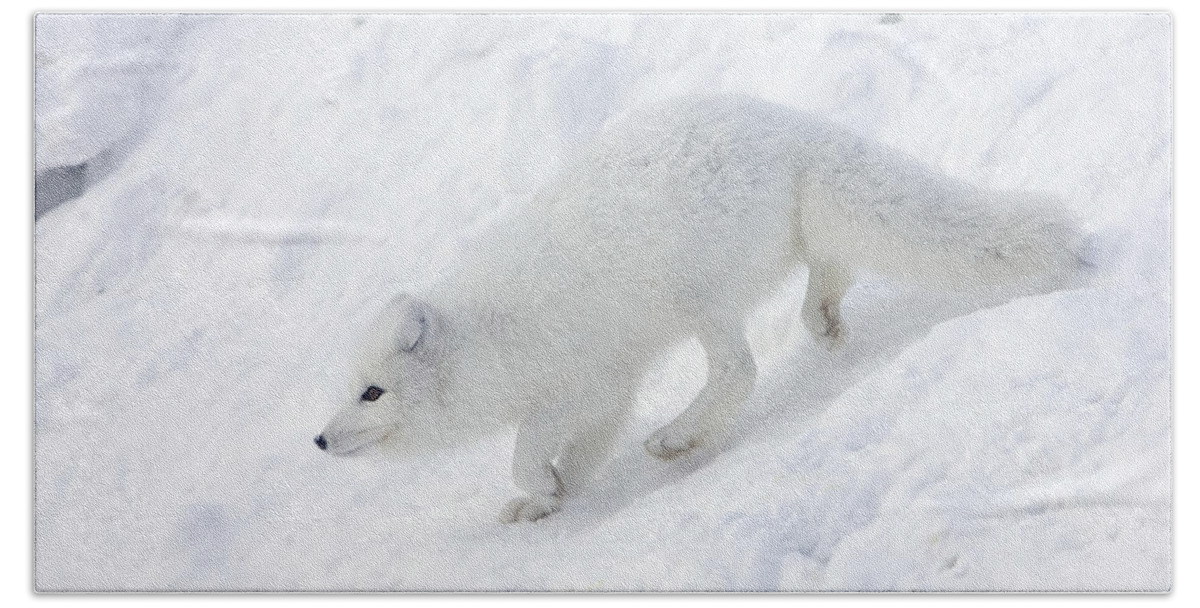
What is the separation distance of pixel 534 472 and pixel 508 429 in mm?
105

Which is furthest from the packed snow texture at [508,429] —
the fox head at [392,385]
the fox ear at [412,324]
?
the fox ear at [412,324]

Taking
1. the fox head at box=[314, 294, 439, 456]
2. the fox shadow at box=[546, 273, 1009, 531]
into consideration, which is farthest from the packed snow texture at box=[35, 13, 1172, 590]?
the fox head at box=[314, 294, 439, 456]

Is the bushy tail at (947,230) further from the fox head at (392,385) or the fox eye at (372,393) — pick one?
the fox eye at (372,393)

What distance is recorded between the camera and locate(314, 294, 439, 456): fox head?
89.3 inches

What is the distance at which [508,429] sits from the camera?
246 cm

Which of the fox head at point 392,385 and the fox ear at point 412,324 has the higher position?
the fox ear at point 412,324

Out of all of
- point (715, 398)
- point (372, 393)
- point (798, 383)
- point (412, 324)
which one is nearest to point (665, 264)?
point (715, 398)

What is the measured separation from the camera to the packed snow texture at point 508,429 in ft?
7.73

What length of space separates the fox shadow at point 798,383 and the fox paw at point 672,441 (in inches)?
0.8

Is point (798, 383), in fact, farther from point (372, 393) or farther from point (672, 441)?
point (372, 393)

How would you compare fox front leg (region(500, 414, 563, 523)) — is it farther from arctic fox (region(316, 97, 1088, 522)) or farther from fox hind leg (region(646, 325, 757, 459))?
fox hind leg (region(646, 325, 757, 459))

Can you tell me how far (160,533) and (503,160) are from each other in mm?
1085

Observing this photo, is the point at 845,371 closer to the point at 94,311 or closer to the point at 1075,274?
the point at 1075,274

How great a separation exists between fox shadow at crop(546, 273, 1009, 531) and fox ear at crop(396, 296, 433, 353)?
19.5 inches
